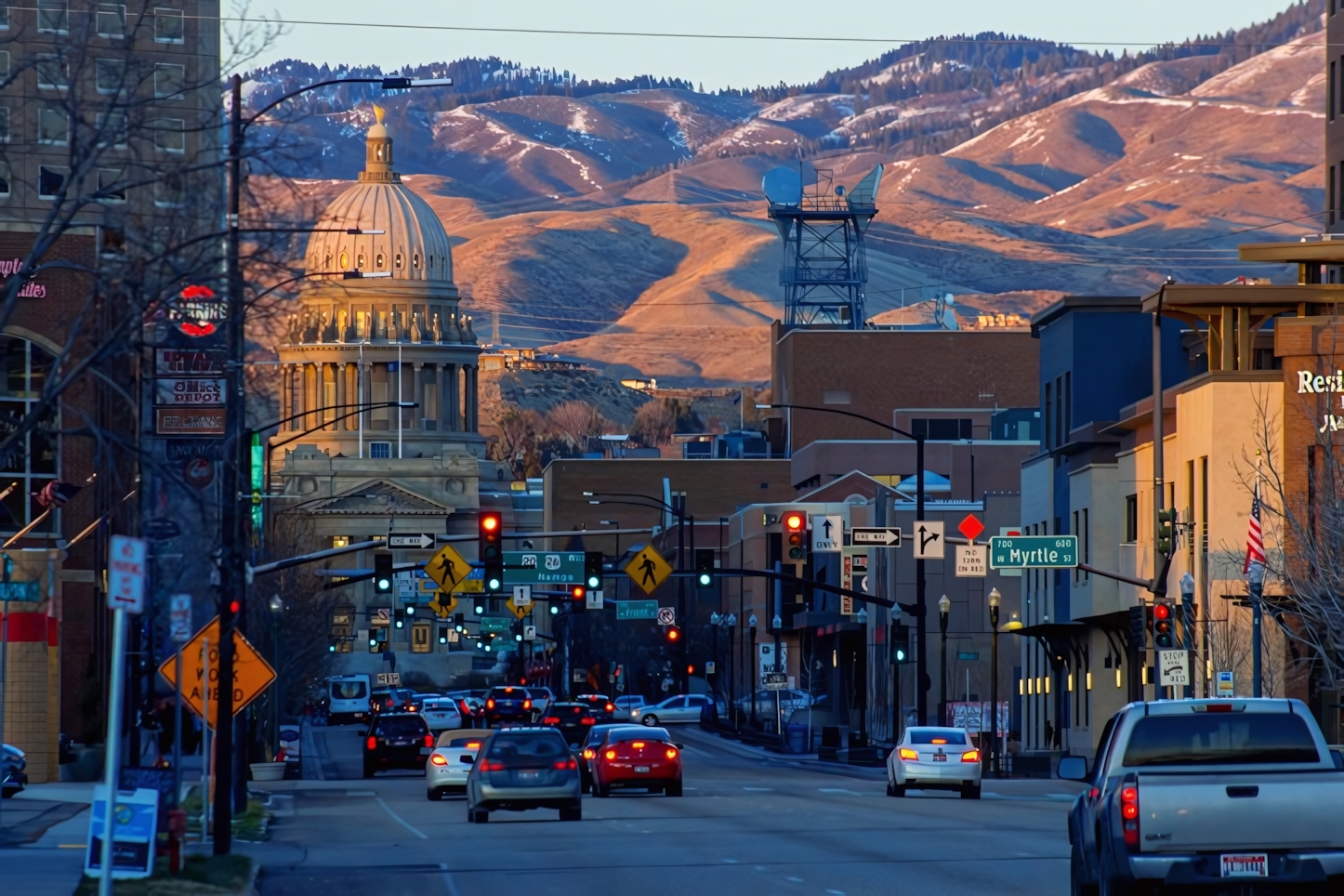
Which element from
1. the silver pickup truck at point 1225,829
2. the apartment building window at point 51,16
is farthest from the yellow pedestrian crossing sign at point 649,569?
the silver pickup truck at point 1225,829

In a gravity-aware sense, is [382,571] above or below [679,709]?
above

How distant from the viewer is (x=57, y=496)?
177 feet

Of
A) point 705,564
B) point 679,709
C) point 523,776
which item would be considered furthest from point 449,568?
point 523,776

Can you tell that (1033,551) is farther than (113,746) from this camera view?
Yes

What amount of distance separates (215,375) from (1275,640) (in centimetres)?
3321

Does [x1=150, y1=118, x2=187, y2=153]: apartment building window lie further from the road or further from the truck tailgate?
the truck tailgate

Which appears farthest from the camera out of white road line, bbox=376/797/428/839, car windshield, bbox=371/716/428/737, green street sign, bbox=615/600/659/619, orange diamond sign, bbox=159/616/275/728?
green street sign, bbox=615/600/659/619

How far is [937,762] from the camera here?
155ft

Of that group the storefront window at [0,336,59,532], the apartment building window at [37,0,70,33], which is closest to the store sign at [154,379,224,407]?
the apartment building window at [37,0,70,33]

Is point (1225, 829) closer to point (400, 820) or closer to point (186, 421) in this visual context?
point (186, 421)

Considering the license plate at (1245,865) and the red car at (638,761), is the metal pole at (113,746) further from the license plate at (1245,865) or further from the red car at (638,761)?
the red car at (638,761)

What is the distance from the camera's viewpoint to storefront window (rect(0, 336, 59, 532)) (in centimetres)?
5950

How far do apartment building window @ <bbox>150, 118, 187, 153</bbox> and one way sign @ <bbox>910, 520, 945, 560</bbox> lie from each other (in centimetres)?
1787

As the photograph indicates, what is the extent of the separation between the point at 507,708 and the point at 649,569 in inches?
564
